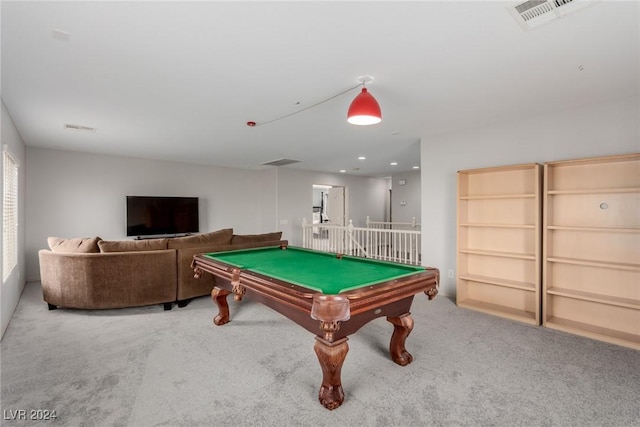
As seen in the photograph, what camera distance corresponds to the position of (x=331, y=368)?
1.90 m

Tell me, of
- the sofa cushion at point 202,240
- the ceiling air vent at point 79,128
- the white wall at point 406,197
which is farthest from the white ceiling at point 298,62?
the white wall at point 406,197

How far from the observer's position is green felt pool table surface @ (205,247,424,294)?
211 cm

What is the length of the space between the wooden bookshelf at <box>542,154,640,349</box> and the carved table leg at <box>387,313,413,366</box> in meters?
1.86

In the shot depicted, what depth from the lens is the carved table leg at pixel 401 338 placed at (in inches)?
95.3

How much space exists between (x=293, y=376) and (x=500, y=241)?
3.07 metres

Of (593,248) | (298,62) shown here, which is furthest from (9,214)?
(593,248)

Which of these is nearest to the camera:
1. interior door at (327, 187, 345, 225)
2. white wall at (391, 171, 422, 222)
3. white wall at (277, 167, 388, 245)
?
white wall at (277, 167, 388, 245)

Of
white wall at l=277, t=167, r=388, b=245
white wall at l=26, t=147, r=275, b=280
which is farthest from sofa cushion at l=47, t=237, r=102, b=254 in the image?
white wall at l=277, t=167, r=388, b=245

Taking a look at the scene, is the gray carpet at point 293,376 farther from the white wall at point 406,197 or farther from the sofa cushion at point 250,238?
the white wall at point 406,197

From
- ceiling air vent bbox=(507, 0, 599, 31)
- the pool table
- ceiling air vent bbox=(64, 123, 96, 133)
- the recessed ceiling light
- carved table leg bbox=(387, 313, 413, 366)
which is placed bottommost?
carved table leg bbox=(387, 313, 413, 366)

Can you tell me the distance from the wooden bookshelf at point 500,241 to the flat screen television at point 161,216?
5.63m

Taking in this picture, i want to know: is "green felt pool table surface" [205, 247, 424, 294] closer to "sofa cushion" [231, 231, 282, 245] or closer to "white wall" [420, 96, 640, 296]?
"sofa cushion" [231, 231, 282, 245]

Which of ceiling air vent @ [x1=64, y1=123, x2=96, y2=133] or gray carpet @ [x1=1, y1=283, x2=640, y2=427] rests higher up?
ceiling air vent @ [x1=64, y1=123, x2=96, y2=133]

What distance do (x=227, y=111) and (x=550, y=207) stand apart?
3764 millimetres
